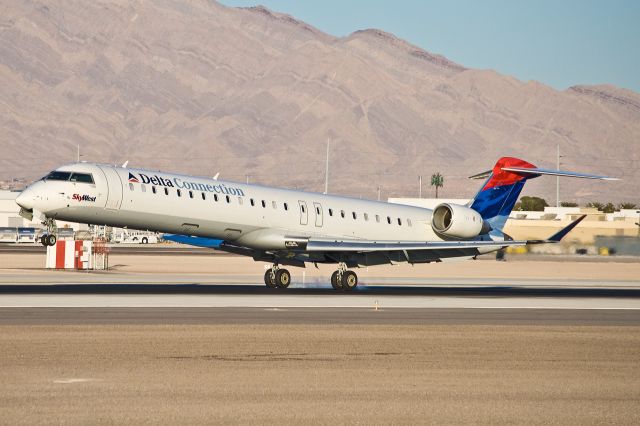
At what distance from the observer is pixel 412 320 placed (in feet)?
86.5

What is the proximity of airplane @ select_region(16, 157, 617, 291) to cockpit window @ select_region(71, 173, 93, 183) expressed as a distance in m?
0.03

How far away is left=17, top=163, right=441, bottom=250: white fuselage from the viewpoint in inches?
1359

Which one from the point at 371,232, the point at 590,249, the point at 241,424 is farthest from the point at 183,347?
the point at 590,249

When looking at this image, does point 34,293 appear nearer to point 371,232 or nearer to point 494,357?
point 371,232

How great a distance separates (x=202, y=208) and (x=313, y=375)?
20.3 metres

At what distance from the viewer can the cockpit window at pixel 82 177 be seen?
3469cm

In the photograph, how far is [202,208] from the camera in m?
36.6

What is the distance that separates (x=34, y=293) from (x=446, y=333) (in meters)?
15.4

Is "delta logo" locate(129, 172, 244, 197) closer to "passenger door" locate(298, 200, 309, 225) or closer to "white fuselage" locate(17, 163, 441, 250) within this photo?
"white fuselage" locate(17, 163, 441, 250)

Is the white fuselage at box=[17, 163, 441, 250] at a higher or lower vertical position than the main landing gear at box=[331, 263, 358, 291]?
higher

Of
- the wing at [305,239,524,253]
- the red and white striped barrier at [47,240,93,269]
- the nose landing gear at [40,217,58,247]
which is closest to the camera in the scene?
the nose landing gear at [40,217,58,247]

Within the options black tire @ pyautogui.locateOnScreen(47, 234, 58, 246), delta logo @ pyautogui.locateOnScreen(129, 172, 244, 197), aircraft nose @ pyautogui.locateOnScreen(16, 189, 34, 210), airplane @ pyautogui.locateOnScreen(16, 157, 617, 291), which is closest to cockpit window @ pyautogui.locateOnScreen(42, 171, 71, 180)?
airplane @ pyautogui.locateOnScreen(16, 157, 617, 291)

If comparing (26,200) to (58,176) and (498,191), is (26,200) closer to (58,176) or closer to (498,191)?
(58,176)

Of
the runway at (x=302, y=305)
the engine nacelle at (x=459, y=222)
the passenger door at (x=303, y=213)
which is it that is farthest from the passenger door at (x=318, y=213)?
the engine nacelle at (x=459, y=222)
